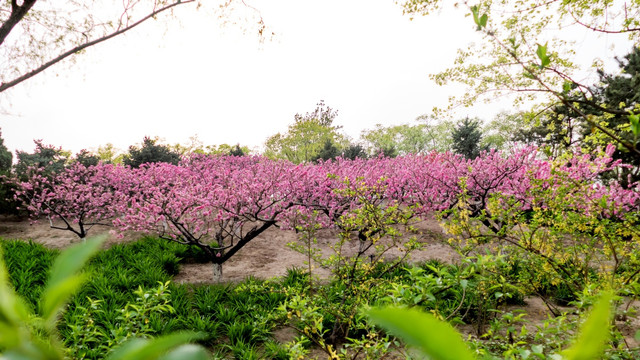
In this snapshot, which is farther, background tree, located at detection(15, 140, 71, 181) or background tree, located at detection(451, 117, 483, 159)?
background tree, located at detection(451, 117, 483, 159)

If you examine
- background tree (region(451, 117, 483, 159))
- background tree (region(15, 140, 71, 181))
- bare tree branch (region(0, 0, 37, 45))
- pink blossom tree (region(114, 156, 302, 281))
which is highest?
bare tree branch (region(0, 0, 37, 45))

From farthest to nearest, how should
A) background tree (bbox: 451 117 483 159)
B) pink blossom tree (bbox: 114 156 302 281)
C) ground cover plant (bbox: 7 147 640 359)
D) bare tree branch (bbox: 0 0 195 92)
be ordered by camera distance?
background tree (bbox: 451 117 483 159), bare tree branch (bbox: 0 0 195 92), pink blossom tree (bbox: 114 156 302 281), ground cover plant (bbox: 7 147 640 359)

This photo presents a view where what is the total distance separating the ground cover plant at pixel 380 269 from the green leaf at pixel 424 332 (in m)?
0.26

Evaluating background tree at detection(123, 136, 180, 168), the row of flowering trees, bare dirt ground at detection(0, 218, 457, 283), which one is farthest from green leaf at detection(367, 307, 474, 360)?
background tree at detection(123, 136, 180, 168)

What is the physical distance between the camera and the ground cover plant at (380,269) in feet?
9.87

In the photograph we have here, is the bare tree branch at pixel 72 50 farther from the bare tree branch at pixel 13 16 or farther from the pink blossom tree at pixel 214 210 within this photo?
the pink blossom tree at pixel 214 210

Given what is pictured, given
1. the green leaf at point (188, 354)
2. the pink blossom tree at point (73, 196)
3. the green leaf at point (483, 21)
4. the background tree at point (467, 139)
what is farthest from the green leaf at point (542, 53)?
the background tree at point (467, 139)

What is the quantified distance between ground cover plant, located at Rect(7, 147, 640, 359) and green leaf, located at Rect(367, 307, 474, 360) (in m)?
0.26

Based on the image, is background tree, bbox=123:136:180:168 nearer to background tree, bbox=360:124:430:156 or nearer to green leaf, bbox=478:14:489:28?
green leaf, bbox=478:14:489:28

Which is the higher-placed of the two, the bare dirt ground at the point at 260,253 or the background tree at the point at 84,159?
the background tree at the point at 84,159

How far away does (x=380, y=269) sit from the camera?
7398 mm

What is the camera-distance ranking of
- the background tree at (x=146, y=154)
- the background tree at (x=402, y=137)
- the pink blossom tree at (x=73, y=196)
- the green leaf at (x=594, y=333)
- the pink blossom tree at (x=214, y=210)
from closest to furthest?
the green leaf at (x=594, y=333), the pink blossom tree at (x=214, y=210), the pink blossom tree at (x=73, y=196), the background tree at (x=146, y=154), the background tree at (x=402, y=137)

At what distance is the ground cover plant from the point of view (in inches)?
118

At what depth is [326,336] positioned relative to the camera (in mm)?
4984
